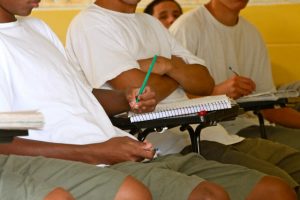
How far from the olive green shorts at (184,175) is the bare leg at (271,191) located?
0.01 m

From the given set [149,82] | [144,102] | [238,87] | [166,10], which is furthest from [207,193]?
[166,10]

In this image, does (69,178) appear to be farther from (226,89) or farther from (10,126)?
(226,89)

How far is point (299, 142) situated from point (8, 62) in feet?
4.33

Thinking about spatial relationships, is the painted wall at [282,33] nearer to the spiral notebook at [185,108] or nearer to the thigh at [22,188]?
the spiral notebook at [185,108]

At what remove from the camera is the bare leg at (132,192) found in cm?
145

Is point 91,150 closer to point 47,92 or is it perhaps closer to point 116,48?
point 47,92

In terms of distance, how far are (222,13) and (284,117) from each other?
0.55m

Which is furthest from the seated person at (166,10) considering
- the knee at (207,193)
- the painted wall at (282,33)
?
the knee at (207,193)

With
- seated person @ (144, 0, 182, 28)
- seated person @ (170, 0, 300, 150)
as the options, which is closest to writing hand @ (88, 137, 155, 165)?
seated person @ (170, 0, 300, 150)

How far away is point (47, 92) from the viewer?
69.1 inches

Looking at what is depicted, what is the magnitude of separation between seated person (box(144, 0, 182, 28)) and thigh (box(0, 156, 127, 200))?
226 cm

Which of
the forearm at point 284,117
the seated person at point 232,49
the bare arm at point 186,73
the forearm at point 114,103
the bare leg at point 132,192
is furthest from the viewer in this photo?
the forearm at point 284,117

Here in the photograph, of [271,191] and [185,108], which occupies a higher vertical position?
[185,108]

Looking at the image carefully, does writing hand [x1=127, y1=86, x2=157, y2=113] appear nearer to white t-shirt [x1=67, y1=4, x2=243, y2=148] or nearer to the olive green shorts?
the olive green shorts
